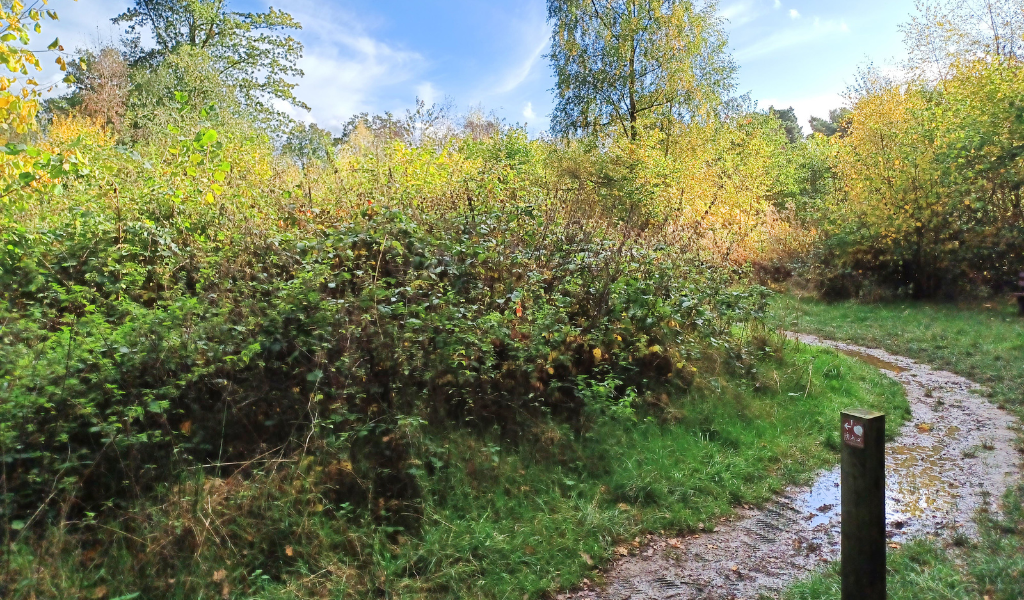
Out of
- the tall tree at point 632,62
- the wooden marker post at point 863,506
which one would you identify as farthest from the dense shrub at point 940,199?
the wooden marker post at point 863,506

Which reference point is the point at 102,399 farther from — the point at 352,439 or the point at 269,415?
the point at 352,439

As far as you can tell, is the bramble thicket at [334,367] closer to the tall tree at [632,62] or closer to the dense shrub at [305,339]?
the dense shrub at [305,339]

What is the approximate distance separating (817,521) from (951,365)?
740 cm

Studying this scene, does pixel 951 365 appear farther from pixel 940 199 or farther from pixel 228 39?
pixel 228 39

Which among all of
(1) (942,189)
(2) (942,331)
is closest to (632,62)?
(1) (942,189)

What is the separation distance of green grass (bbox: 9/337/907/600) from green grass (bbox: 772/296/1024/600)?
152 cm

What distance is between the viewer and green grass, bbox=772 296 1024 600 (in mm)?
3947

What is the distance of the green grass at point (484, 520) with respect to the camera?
3.80 m

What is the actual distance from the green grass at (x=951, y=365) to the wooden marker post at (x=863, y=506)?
692 millimetres

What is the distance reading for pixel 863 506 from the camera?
10.7 ft

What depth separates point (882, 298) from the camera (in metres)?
17.8

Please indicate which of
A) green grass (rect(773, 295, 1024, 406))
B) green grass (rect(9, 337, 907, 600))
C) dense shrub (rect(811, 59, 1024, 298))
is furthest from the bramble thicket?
dense shrub (rect(811, 59, 1024, 298))

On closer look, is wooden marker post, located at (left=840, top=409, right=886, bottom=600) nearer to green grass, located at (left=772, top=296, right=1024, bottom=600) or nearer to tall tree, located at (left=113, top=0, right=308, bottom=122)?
green grass, located at (left=772, top=296, right=1024, bottom=600)

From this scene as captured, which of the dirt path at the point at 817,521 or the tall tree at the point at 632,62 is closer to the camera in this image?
the dirt path at the point at 817,521
